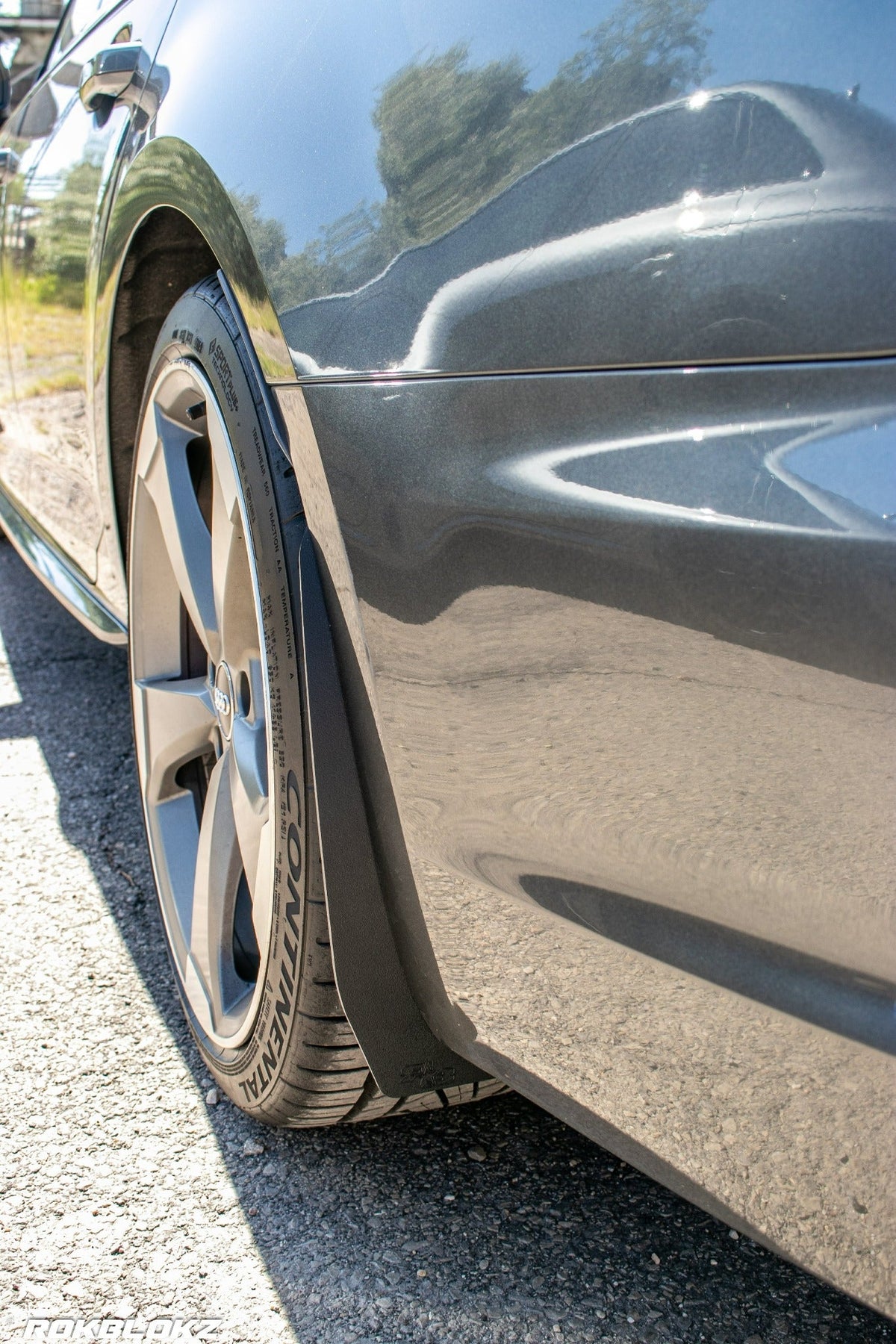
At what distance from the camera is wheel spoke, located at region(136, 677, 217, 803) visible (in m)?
1.79

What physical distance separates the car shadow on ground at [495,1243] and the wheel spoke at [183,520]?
684 mm

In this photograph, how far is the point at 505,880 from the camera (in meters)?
1.01

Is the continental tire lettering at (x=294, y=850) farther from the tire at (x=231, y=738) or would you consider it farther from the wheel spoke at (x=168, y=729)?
the wheel spoke at (x=168, y=729)

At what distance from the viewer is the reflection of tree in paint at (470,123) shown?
0.78 metres

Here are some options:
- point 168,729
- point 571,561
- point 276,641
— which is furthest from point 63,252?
point 571,561

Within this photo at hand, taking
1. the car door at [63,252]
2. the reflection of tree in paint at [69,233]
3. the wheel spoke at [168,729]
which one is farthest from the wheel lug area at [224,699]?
the reflection of tree in paint at [69,233]

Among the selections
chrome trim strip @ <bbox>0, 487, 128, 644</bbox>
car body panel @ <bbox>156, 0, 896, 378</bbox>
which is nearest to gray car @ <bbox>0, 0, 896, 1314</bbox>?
car body panel @ <bbox>156, 0, 896, 378</bbox>

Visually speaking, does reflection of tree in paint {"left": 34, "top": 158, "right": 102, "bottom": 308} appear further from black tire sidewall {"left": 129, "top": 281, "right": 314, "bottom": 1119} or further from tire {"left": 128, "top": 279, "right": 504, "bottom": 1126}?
black tire sidewall {"left": 129, "top": 281, "right": 314, "bottom": 1119}

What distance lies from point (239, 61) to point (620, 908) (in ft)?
3.32

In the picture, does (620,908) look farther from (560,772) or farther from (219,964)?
(219,964)

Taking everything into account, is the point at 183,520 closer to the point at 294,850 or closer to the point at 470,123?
the point at 294,850

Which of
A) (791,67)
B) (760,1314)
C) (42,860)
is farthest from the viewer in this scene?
(42,860)

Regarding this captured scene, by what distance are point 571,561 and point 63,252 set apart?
5.07 ft

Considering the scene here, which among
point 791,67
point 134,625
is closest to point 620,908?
point 791,67
